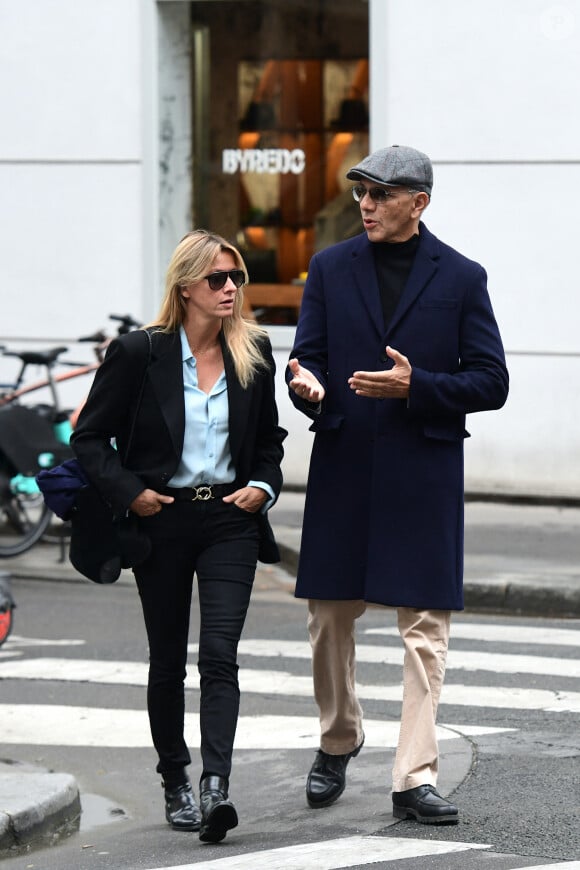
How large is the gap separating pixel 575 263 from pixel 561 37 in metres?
1.60

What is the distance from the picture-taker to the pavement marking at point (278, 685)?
23.2 feet

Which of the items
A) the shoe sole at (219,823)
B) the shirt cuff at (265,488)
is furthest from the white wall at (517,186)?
the shoe sole at (219,823)

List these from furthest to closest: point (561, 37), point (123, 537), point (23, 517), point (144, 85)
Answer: point (144, 85) → point (561, 37) → point (23, 517) → point (123, 537)

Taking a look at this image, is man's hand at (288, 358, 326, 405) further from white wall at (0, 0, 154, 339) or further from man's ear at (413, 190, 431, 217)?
white wall at (0, 0, 154, 339)

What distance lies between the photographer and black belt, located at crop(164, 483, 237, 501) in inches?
208

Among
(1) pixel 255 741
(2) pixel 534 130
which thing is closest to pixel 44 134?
(2) pixel 534 130

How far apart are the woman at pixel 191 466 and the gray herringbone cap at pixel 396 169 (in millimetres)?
476

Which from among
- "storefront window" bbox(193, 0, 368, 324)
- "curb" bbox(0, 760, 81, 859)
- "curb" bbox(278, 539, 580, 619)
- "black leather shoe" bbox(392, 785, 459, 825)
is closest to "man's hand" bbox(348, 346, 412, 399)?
"black leather shoe" bbox(392, 785, 459, 825)

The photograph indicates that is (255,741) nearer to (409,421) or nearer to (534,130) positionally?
(409,421)

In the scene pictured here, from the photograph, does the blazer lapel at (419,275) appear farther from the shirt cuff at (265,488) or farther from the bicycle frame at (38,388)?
the bicycle frame at (38,388)

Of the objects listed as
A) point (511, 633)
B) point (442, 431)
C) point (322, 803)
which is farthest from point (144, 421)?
point (511, 633)

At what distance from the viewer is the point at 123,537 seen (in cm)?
529

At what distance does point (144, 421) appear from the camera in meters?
5.29

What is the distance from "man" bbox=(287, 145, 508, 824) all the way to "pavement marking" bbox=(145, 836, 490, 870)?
0.25 meters
